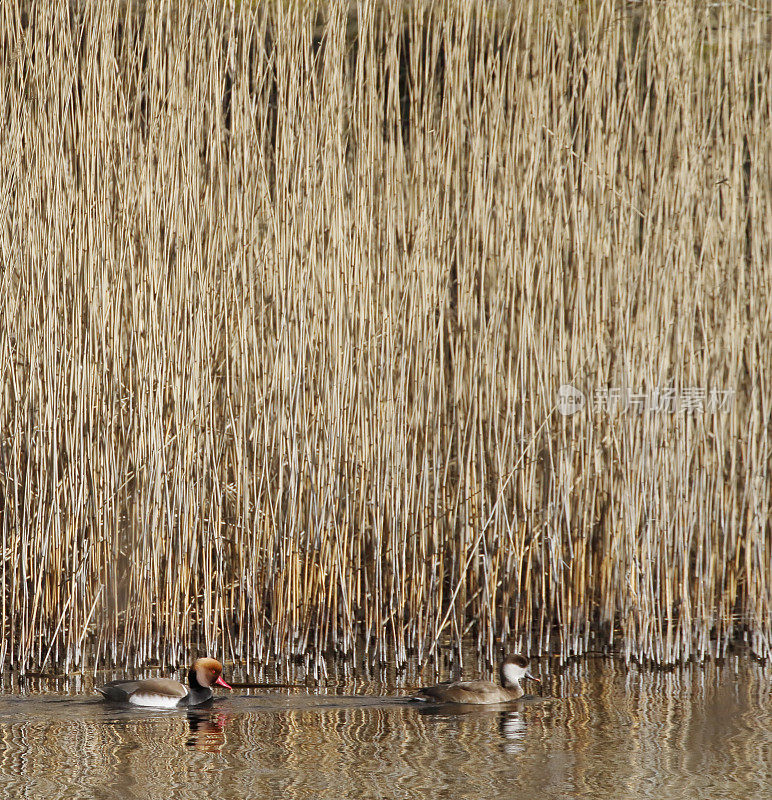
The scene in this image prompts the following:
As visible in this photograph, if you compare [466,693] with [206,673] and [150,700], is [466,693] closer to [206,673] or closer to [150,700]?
[206,673]

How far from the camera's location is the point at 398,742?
258cm

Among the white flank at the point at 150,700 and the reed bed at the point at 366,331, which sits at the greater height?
the reed bed at the point at 366,331

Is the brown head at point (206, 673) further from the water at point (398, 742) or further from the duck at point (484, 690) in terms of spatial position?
the duck at point (484, 690)

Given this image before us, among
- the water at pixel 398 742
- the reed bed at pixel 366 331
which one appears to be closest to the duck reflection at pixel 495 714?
the water at pixel 398 742

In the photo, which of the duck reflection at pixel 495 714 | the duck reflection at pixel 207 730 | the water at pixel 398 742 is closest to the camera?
the water at pixel 398 742

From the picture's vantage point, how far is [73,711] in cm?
281

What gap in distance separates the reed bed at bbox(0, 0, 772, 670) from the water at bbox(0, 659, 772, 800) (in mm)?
281

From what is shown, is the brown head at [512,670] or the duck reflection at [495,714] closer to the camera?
the duck reflection at [495,714]

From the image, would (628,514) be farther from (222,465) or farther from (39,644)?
(39,644)

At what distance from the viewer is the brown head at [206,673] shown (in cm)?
293

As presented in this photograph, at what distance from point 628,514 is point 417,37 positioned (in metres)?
1.49

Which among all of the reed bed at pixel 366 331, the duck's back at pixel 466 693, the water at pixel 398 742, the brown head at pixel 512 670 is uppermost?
the reed bed at pixel 366 331

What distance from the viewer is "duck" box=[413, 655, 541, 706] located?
2898mm

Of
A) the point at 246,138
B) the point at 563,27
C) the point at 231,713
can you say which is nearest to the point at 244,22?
the point at 246,138
